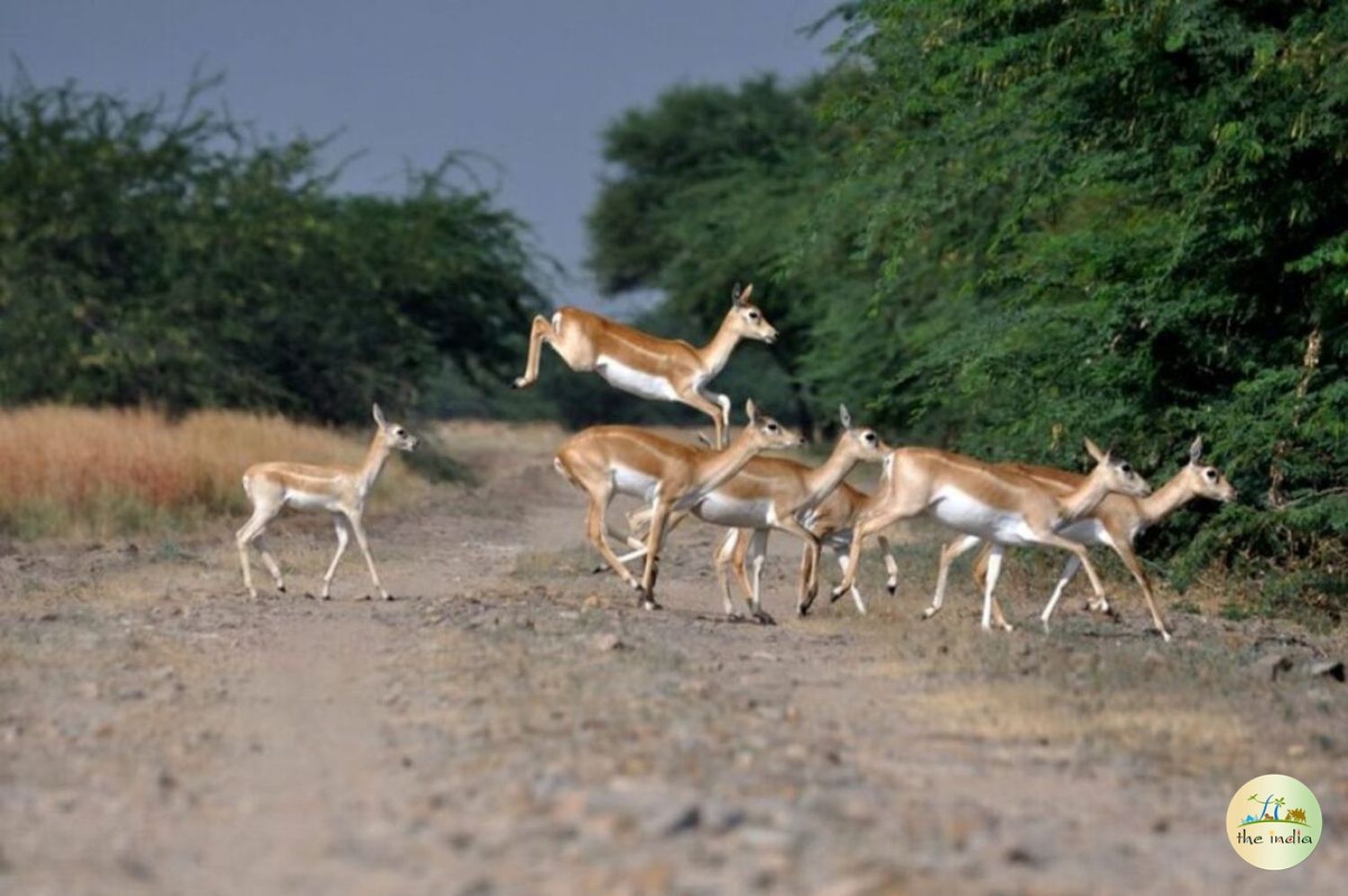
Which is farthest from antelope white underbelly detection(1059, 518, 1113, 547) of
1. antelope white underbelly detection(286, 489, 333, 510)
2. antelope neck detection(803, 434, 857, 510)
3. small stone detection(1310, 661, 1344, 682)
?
antelope white underbelly detection(286, 489, 333, 510)

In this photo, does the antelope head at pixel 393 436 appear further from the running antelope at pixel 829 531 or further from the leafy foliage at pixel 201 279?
the leafy foliage at pixel 201 279

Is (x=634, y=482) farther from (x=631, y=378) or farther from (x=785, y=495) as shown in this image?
(x=785, y=495)

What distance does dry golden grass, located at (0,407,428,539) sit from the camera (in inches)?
818

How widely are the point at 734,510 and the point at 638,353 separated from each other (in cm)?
119

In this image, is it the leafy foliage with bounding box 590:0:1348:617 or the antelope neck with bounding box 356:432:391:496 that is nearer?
the leafy foliage with bounding box 590:0:1348:617

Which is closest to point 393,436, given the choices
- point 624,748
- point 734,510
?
point 734,510

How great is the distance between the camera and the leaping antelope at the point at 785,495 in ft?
45.8

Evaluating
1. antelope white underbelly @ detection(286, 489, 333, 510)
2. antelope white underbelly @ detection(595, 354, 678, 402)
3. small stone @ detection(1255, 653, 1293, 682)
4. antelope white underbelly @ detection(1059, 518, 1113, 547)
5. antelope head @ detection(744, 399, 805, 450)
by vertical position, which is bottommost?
antelope white underbelly @ detection(286, 489, 333, 510)

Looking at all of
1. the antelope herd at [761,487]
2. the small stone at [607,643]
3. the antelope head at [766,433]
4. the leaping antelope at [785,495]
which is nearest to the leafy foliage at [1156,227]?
the antelope herd at [761,487]

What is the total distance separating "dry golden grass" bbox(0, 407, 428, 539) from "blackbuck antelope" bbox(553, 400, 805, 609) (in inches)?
303

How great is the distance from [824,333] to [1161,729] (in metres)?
25.3

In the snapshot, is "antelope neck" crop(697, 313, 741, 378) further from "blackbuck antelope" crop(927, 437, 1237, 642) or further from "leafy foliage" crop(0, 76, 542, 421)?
"leafy foliage" crop(0, 76, 542, 421)

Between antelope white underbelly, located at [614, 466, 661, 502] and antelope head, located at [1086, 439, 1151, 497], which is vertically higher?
antelope head, located at [1086, 439, 1151, 497]

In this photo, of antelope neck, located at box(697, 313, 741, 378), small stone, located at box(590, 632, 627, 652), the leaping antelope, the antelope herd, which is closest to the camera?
small stone, located at box(590, 632, 627, 652)
